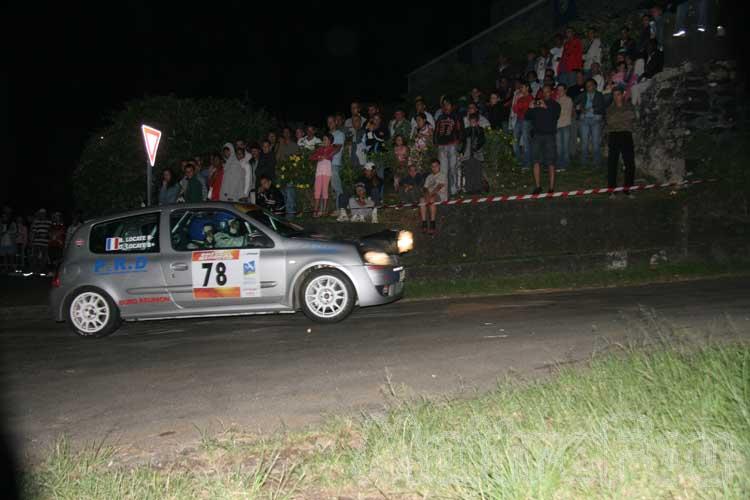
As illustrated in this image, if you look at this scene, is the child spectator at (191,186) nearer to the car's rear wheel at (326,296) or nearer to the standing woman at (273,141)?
the standing woman at (273,141)

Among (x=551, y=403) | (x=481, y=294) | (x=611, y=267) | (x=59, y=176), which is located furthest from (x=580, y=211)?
(x=59, y=176)

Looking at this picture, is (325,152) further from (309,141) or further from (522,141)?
(522,141)

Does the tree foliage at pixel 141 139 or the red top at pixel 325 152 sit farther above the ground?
the tree foliage at pixel 141 139

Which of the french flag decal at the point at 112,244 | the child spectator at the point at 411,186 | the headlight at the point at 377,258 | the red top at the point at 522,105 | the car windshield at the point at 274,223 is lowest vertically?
the headlight at the point at 377,258

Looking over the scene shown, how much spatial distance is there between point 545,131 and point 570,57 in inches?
138

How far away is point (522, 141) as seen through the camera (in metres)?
17.3

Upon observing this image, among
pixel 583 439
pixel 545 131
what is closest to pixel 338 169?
pixel 545 131

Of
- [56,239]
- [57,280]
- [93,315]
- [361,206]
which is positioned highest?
[361,206]

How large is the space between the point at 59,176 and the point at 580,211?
103 ft

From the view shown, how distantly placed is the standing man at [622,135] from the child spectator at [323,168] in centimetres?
588

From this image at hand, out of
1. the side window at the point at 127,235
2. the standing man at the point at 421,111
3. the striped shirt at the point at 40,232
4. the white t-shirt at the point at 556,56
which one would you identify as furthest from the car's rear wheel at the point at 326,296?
the striped shirt at the point at 40,232

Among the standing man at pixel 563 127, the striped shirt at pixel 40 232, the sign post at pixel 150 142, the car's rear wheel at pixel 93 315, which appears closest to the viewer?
the car's rear wheel at pixel 93 315

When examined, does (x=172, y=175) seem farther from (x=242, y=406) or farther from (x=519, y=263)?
(x=242, y=406)

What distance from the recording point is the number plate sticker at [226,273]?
10.3 m
